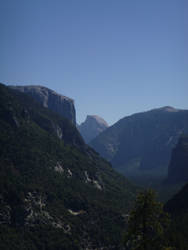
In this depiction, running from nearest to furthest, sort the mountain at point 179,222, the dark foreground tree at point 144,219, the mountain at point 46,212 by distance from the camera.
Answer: the dark foreground tree at point 144,219 < the mountain at point 179,222 < the mountain at point 46,212

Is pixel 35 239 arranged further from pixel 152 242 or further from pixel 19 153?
pixel 152 242

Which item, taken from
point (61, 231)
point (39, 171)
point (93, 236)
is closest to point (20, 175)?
point (39, 171)

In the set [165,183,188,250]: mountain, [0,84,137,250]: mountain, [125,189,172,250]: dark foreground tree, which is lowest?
[0,84,137,250]: mountain

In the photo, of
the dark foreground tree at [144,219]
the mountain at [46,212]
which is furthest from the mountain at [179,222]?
the dark foreground tree at [144,219]

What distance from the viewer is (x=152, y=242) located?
33.8m

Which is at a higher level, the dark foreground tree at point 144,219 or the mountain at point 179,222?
the dark foreground tree at point 144,219

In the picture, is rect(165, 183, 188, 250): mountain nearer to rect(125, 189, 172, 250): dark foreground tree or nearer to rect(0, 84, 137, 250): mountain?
rect(0, 84, 137, 250): mountain

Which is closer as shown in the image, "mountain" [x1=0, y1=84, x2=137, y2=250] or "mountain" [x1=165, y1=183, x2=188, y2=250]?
"mountain" [x1=165, y1=183, x2=188, y2=250]

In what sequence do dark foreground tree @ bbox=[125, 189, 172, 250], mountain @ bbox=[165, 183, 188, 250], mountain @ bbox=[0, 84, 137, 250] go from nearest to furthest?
dark foreground tree @ bbox=[125, 189, 172, 250], mountain @ bbox=[165, 183, 188, 250], mountain @ bbox=[0, 84, 137, 250]

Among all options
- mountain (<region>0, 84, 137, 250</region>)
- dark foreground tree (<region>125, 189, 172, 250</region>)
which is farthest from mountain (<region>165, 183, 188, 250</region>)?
dark foreground tree (<region>125, 189, 172, 250</region>)

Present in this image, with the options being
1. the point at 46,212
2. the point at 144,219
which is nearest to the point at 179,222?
the point at 46,212

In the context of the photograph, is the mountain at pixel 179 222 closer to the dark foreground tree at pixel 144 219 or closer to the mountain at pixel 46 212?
the mountain at pixel 46 212

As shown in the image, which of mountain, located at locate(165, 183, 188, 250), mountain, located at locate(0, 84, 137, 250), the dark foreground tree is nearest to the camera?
the dark foreground tree

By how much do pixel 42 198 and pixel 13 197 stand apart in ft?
69.7
